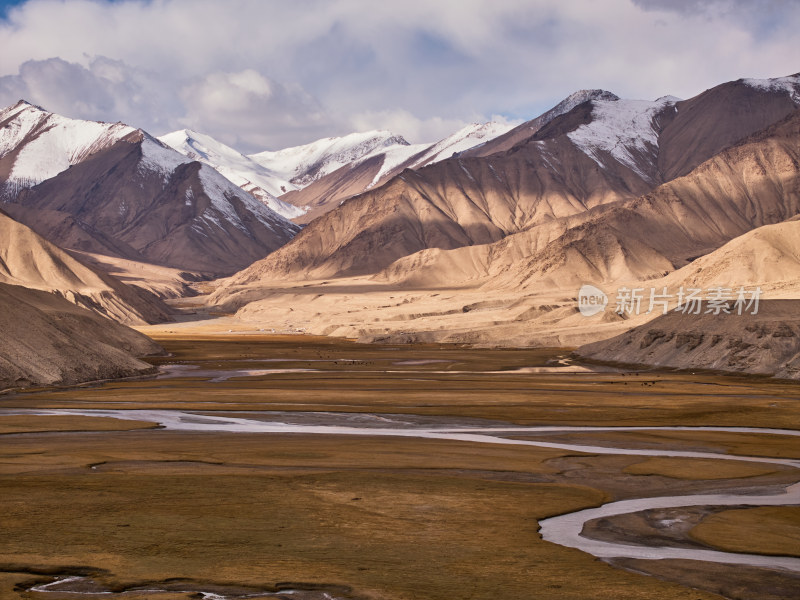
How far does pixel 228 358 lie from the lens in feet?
338

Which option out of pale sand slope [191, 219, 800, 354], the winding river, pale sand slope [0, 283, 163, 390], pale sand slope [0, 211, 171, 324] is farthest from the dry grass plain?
pale sand slope [0, 211, 171, 324]

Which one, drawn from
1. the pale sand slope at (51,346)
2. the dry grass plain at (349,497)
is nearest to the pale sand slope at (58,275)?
the pale sand slope at (51,346)

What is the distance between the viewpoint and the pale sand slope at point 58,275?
17475 centimetres

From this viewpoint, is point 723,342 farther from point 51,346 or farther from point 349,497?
point 349,497

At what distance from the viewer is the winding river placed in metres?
21.4

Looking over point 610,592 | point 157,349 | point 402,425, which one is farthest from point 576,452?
point 157,349

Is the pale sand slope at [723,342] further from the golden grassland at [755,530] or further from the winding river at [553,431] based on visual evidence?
the golden grassland at [755,530]

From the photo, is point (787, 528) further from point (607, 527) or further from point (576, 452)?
point (576, 452)

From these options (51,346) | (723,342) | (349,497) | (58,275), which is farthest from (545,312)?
(349,497)

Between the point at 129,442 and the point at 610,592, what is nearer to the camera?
the point at 610,592

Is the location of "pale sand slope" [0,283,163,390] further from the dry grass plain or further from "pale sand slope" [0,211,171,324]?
"pale sand slope" [0,211,171,324]

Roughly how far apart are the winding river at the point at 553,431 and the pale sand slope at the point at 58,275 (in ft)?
420

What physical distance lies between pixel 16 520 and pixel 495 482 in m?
14.6

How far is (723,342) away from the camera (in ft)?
277
